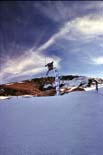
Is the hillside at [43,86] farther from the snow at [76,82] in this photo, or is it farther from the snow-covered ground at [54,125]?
the snow-covered ground at [54,125]

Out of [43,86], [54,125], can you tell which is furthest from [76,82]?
[54,125]

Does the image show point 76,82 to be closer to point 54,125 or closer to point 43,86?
point 43,86

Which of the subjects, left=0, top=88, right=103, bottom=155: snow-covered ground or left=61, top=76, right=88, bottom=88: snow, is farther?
left=61, top=76, right=88, bottom=88: snow

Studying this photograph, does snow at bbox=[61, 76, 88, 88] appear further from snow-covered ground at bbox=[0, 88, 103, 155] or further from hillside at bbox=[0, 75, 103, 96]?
snow-covered ground at bbox=[0, 88, 103, 155]

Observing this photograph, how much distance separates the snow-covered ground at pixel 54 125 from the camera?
3111 mm

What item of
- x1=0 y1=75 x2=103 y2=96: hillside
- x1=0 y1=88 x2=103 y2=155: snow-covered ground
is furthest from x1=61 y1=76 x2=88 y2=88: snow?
x1=0 y1=88 x2=103 y2=155: snow-covered ground

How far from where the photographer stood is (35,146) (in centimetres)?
317

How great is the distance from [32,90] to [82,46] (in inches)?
34.8

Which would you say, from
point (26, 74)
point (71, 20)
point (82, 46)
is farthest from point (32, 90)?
point (71, 20)

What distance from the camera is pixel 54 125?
3.16 meters

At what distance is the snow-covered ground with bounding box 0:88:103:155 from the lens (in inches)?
122

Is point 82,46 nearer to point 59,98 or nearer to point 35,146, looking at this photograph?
point 59,98

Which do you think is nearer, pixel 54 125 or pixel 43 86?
pixel 54 125

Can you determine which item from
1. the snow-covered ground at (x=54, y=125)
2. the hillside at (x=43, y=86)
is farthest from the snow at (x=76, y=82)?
the snow-covered ground at (x=54, y=125)
